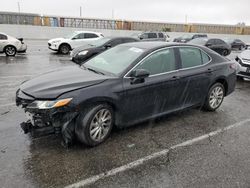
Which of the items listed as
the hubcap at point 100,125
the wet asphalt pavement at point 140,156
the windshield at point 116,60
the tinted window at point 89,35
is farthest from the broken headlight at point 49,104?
the tinted window at point 89,35

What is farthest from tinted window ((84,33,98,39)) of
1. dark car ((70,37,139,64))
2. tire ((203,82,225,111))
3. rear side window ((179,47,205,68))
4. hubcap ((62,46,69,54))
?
tire ((203,82,225,111))

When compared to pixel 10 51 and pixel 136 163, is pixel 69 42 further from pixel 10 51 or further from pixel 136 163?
pixel 136 163

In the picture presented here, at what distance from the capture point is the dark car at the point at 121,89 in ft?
10.8

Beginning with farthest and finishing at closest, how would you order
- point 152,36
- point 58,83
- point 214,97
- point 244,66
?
point 152,36 → point 244,66 → point 214,97 → point 58,83

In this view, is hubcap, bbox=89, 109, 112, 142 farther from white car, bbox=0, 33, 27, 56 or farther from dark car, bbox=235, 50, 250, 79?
white car, bbox=0, 33, 27, 56

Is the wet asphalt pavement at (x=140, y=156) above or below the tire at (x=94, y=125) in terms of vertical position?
below

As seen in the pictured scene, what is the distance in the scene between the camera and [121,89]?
3688 millimetres

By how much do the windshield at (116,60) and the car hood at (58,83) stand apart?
295 millimetres

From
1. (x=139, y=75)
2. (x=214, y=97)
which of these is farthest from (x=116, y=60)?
(x=214, y=97)

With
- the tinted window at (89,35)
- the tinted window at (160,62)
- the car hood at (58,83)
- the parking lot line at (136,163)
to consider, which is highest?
the tinted window at (89,35)

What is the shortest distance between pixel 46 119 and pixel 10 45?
11.6 m

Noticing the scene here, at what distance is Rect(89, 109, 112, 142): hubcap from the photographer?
3539mm

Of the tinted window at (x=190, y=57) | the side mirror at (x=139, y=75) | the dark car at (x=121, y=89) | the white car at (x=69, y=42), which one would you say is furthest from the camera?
the white car at (x=69, y=42)

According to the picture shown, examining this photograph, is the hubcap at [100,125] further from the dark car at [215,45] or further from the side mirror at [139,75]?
the dark car at [215,45]
